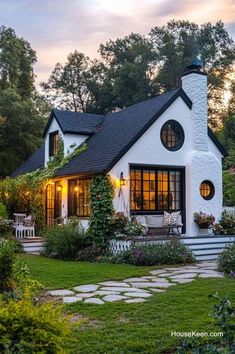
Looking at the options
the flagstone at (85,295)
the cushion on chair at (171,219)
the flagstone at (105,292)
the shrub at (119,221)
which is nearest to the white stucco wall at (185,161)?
the shrub at (119,221)

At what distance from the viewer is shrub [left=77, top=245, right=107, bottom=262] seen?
39.9 ft

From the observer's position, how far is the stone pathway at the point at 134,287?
6.77m

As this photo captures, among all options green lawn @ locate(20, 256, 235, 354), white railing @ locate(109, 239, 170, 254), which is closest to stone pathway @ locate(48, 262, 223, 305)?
green lawn @ locate(20, 256, 235, 354)

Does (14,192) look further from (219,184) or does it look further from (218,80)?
(218,80)

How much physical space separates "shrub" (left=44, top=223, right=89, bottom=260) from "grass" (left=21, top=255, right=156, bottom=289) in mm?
1135

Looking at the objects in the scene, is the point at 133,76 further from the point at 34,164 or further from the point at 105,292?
the point at 105,292

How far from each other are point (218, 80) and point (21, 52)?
16.4 metres

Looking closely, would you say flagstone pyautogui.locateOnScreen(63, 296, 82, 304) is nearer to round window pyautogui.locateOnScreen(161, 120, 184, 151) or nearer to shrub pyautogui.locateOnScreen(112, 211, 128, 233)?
shrub pyautogui.locateOnScreen(112, 211, 128, 233)

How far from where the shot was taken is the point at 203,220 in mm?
14555

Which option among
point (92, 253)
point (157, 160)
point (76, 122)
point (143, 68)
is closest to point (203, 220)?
point (157, 160)

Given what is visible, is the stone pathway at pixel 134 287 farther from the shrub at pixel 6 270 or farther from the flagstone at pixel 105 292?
the shrub at pixel 6 270

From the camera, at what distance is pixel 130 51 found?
1561 inches

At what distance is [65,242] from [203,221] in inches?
196

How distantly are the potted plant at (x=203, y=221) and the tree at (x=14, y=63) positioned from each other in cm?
1722
